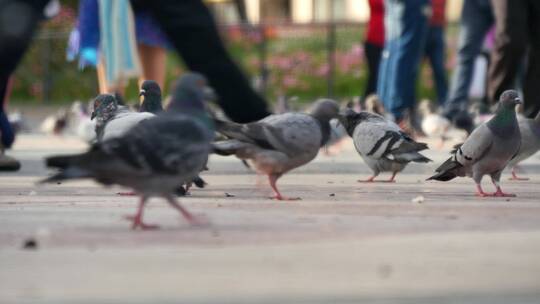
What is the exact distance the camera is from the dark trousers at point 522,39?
1418cm

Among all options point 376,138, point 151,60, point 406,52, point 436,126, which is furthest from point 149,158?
point 436,126

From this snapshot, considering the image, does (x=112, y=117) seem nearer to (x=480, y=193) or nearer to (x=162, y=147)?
(x=480, y=193)

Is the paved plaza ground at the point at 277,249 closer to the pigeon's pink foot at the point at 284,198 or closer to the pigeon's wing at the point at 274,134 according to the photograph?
the pigeon's pink foot at the point at 284,198

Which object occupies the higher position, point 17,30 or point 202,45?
point 17,30

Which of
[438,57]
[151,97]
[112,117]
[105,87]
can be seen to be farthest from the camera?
[438,57]

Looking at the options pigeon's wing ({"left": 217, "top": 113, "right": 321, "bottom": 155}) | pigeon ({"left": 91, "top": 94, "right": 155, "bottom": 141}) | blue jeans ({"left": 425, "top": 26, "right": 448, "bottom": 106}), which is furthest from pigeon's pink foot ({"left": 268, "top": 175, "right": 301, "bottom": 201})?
blue jeans ({"left": 425, "top": 26, "right": 448, "bottom": 106})

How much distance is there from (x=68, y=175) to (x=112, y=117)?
306cm

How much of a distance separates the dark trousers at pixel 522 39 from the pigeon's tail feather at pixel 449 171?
3189 mm

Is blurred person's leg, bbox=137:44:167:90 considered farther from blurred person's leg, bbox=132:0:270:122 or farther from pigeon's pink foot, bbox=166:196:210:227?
pigeon's pink foot, bbox=166:196:210:227

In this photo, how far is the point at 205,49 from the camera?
9.91 meters

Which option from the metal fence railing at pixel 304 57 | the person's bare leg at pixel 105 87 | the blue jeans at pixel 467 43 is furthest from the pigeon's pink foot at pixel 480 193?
the metal fence railing at pixel 304 57

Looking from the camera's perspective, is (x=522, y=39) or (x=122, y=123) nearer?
(x=122, y=123)

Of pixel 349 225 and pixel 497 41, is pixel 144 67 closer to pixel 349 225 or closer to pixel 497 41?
pixel 497 41

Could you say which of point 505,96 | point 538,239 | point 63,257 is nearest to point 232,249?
point 63,257
